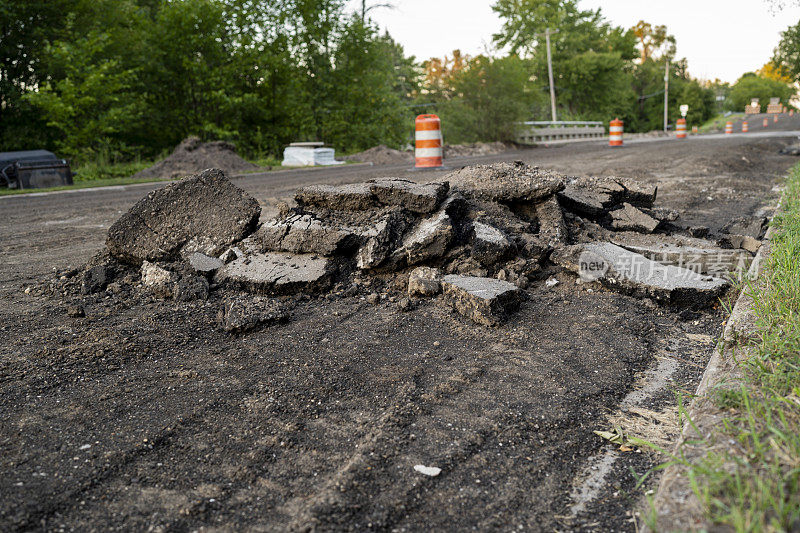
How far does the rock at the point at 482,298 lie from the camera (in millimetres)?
3602

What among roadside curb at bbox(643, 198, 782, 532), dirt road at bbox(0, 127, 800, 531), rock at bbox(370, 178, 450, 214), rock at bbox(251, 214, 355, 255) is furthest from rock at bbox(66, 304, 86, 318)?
roadside curb at bbox(643, 198, 782, 532)

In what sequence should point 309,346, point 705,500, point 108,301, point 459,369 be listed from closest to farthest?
point 705,500 → point 459,369 → point 309,346 → point 108,301

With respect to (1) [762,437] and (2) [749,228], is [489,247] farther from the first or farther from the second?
(2) [749,228]

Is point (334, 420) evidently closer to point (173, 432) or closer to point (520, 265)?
point (173, 432)

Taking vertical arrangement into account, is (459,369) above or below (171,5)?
below

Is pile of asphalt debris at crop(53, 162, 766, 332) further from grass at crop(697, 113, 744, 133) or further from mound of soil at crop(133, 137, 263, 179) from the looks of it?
grass at crop(697, 113, 744, 133)

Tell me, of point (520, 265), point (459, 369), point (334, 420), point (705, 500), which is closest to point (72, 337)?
point (334, 420)

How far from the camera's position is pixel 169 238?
4824mm

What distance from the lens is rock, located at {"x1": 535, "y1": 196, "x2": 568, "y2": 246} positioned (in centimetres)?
478

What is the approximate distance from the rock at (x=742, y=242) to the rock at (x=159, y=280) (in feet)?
14.9

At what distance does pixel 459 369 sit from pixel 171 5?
66.4 ft

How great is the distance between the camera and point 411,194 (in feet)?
15.3

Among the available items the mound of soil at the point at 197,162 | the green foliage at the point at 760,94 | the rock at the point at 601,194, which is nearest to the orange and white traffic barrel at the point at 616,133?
the mound of soil at the point at 197,162

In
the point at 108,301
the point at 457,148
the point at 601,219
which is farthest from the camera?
the point at 457,148
